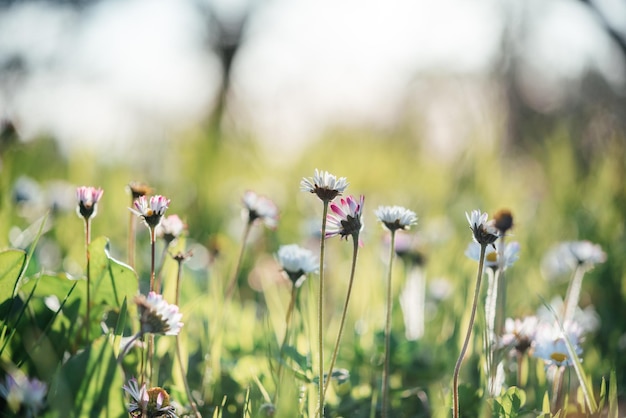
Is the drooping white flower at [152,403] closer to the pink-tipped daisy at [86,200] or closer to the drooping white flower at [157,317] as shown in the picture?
the drooping white flower at [157,317]

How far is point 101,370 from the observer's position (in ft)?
2.00

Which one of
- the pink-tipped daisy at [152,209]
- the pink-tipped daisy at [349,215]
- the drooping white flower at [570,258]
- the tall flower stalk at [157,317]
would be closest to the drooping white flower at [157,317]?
the tall flower stalk at [157,317]

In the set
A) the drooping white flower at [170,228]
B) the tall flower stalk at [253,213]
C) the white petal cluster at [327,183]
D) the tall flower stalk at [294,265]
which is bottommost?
the tall flower stalk at [294,265]

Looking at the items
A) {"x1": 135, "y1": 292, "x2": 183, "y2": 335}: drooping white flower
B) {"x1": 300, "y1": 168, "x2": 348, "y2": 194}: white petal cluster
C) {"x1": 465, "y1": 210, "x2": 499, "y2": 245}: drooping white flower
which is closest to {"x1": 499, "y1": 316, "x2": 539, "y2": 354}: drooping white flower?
{"x1": 465, "y1": 210, "x2": 499, "y2": 245}: drooping white flower

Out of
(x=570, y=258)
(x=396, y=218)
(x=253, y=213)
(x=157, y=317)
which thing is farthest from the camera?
(x=570, y=258)

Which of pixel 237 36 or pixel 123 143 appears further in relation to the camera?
pixel 237 36

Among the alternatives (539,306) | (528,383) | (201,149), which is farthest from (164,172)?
(528,383)

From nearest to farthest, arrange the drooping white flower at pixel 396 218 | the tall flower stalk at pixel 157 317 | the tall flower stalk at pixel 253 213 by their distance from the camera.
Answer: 1. the tall flower stalk at pixel 157 317
2. the drooping white flower at pixel 396 218
3. the tall flower stalk at pixel 253 213

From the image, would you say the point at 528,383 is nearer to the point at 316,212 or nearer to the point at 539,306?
the point at 539,306

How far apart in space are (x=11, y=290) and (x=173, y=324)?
0.26m

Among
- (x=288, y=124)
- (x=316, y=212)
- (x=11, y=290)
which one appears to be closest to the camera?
(x=11, y=290)

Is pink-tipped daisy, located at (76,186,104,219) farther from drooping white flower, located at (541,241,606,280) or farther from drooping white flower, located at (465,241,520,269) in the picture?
drooping white flower, located at (541,241,606,280)

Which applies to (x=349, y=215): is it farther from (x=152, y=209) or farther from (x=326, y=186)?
(x=152, y=209)

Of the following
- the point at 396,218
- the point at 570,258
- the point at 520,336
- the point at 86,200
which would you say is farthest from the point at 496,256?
the point at 86,200
